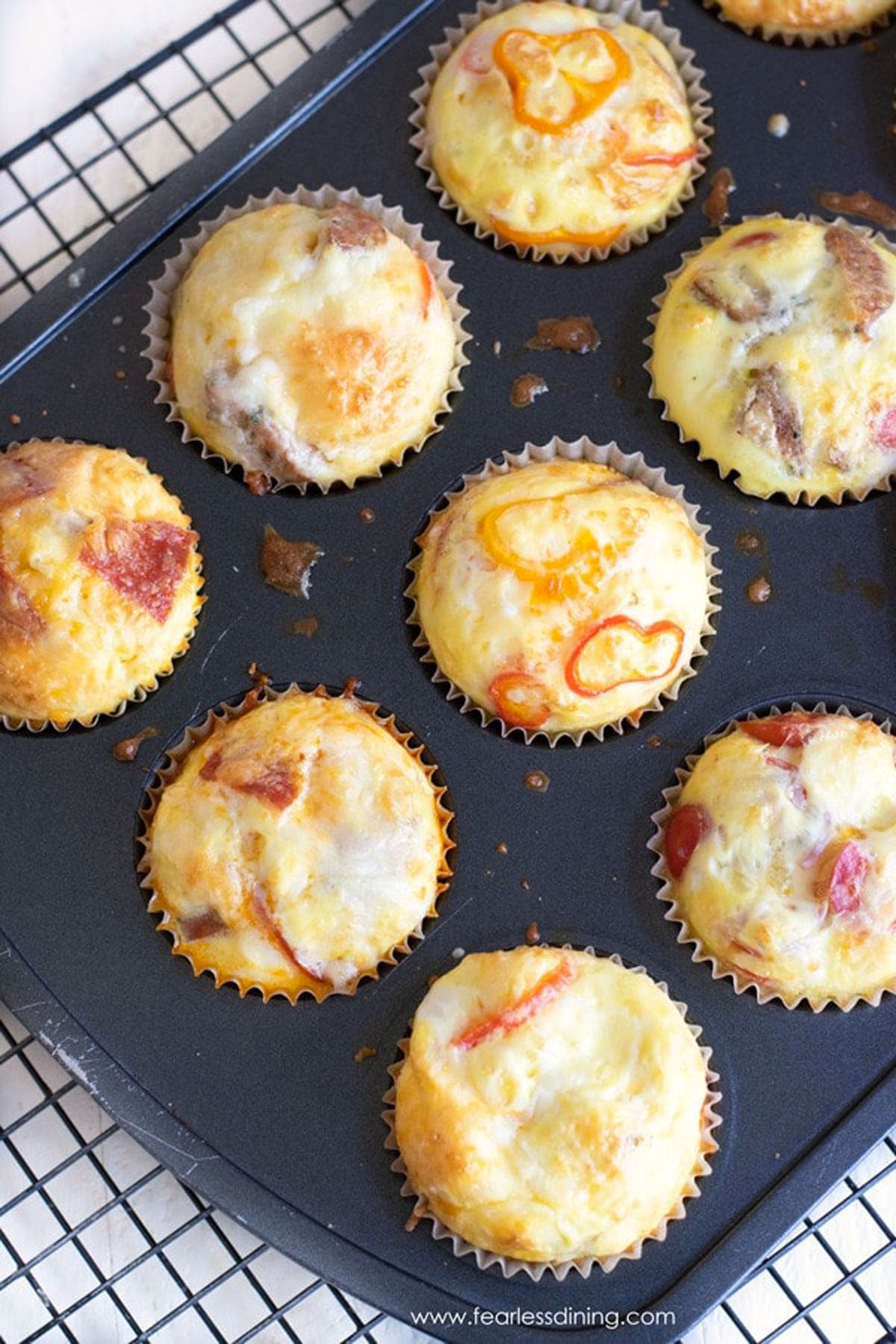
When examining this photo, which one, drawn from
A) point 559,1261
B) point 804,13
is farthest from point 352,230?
point 559,1261

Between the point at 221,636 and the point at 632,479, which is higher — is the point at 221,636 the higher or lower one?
the higher one

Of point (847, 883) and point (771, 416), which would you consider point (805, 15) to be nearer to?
point (771, 416)

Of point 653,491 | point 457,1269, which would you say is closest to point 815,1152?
point 457,1269

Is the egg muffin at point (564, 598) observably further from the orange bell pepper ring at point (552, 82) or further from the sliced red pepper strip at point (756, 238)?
the orange bell pepper ring at point (552, 82)

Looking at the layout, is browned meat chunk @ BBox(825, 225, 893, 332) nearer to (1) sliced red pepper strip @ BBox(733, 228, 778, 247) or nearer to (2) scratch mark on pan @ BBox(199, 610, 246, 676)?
(1) sliced red pepper strip @ BBox(733, 228, 778, 247)

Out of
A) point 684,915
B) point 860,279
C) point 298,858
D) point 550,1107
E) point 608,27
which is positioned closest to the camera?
point 550,1107

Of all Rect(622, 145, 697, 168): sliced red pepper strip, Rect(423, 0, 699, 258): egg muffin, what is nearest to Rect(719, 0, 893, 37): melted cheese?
Rect(423, 0, 699, 258): egg muffin

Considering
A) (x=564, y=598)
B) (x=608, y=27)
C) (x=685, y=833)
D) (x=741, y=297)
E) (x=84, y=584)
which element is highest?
(x=608, y=27)

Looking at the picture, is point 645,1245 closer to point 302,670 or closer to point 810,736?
point 810,736
